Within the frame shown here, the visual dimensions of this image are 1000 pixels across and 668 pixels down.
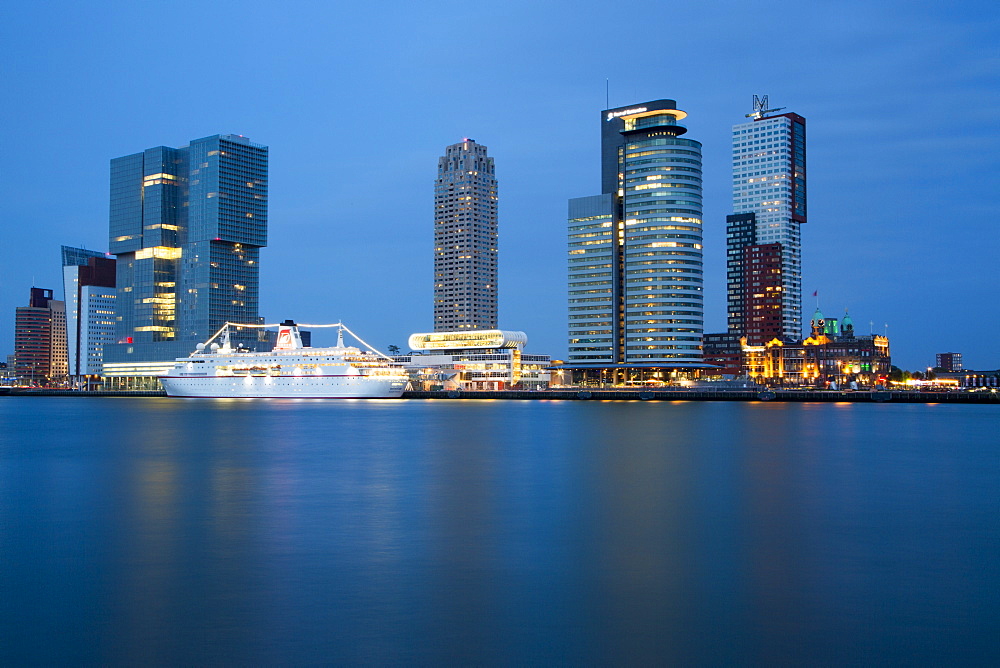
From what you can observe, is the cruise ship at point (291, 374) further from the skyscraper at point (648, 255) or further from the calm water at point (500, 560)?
the calm water at point (500, 560)

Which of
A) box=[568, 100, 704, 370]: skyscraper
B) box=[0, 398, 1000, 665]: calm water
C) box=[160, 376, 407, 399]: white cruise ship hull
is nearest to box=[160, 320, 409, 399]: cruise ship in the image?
box=[160, 376, 407, 399]: white cruise ship hull

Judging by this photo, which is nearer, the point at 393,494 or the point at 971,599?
the point at 971,599

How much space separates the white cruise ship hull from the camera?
140 meters

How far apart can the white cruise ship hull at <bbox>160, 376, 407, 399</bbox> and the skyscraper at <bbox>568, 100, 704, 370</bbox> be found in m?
56.0

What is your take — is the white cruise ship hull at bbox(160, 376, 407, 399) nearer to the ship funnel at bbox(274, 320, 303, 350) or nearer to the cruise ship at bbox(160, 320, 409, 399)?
the cruise ship at bbox(160, 320, 409, 399)

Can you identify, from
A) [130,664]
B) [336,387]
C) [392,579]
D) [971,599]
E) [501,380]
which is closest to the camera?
[130,664]

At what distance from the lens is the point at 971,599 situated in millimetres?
16812

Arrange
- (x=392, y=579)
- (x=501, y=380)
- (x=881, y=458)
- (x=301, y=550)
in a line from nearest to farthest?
1. (x=392, y=579)
2. (x=301, y=550)
3. (x=881, y=458)
4. (x=501, y=380)

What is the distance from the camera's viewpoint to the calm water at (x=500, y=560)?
559 inches

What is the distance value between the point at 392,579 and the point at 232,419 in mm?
67471

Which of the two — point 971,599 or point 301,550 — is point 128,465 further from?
point 971,599

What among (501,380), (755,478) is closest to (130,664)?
(755,478)

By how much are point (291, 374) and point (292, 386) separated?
6.67ft

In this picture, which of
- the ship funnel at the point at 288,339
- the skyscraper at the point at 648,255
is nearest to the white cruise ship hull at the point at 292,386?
the ship funnel at the point at 288,339
